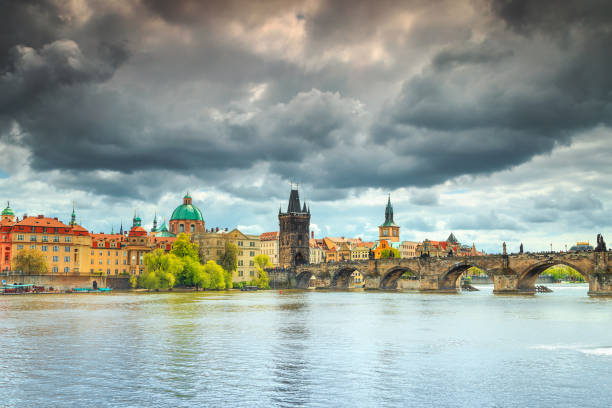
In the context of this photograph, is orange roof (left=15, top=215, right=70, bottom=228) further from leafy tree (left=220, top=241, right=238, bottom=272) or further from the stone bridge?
the stone bridge

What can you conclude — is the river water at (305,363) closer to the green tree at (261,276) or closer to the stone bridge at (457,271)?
the stone bridge at (457,271)

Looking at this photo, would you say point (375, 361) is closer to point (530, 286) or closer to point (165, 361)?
point (165, 361)

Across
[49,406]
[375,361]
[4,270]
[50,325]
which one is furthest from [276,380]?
[4,270]

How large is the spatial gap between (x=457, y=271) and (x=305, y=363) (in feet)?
336

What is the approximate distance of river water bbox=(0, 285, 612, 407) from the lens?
2186cm

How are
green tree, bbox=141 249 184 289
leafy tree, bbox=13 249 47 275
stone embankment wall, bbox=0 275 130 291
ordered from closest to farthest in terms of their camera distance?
Answer: green tree, bbox=141 249 184 289, stone embankment wall, bbox=0 275 130 291, leafy tree, bbox=13 249 47 275

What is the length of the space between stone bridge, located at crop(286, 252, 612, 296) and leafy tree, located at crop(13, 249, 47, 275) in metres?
69.8

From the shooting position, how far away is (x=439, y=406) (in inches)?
813

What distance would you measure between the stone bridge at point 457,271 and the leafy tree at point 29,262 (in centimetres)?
6983

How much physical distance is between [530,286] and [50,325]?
280ft

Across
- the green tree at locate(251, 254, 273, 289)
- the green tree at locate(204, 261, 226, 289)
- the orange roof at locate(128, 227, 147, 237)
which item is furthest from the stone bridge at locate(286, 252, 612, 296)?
the orange roof at locate(128, 227, 147, 237)

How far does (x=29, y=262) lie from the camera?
406ft

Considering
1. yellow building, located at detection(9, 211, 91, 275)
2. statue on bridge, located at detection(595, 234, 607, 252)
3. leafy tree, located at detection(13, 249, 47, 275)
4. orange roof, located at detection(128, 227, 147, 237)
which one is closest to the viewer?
statue on bridge, located at detection(595, 234, 607, 252)

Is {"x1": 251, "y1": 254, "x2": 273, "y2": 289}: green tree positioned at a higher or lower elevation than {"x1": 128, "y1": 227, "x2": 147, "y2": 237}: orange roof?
lower
